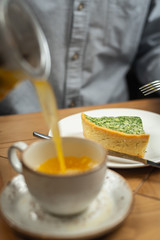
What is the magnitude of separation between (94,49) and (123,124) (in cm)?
76

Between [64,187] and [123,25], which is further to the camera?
[123,25]

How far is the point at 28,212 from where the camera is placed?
0.62 metres

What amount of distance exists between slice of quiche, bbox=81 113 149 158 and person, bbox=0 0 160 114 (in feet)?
2.21

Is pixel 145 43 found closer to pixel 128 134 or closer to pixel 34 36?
pixel 128 134

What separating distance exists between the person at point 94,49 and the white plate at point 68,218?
3.22 feet

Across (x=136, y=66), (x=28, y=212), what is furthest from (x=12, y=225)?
(x=136, y=66)

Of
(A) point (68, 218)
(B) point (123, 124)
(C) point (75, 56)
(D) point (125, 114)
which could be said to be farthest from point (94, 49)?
(A) point (68, 218)

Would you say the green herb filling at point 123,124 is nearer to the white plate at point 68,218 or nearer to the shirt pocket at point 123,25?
the white plate at point 68,218

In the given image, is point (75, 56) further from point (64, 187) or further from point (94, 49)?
point (64, 187)

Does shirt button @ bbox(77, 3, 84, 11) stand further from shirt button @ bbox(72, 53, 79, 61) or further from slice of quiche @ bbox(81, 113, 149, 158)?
slice of quiche @ bbox(81, 113, 149, 158)

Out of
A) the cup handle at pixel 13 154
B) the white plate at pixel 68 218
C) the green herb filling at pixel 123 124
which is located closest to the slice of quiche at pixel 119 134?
the green herb filling at pixel 123 124

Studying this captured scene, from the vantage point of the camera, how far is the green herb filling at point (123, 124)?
0.96m

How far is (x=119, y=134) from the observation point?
2.99 ft

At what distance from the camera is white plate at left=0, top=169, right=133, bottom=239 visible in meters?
0.55
